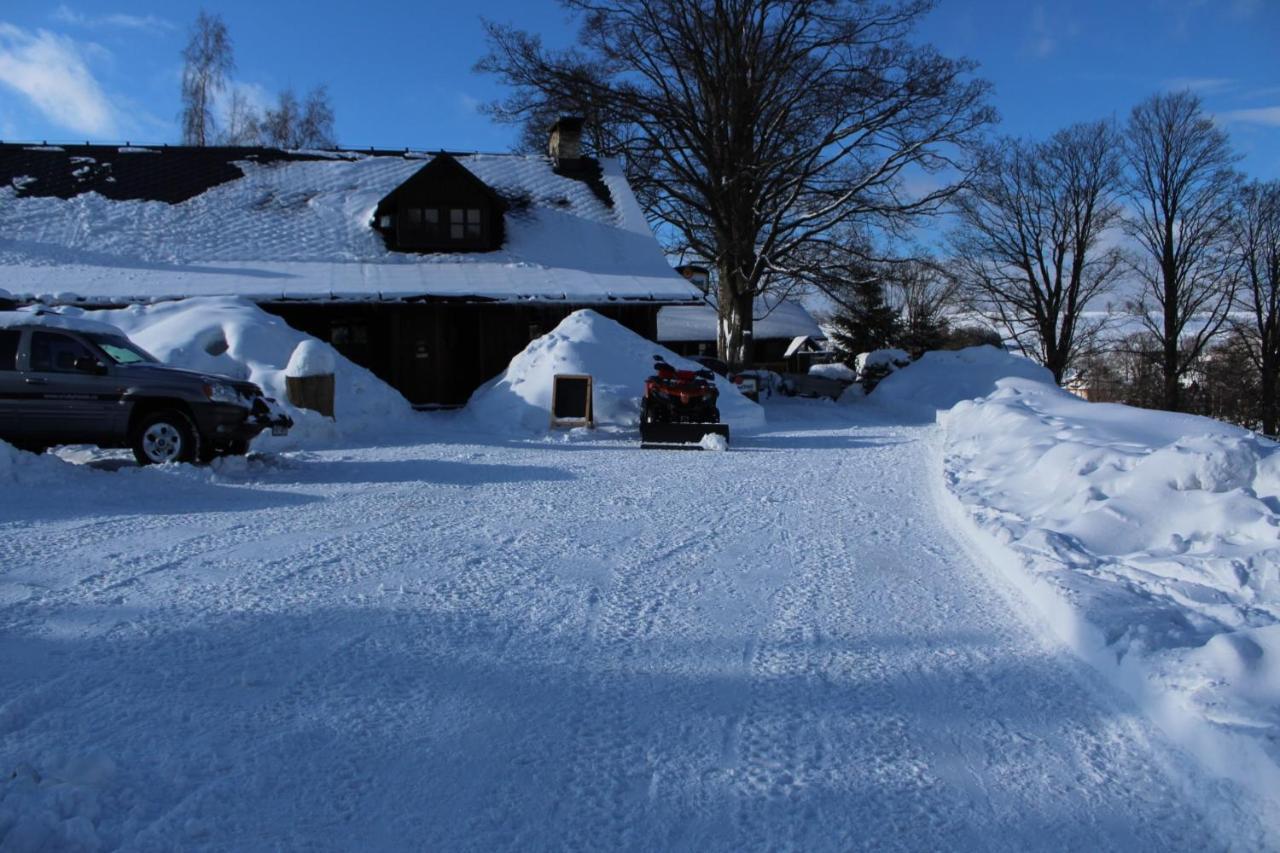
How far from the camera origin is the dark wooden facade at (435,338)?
73.5 feet

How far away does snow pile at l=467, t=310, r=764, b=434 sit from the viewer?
53.7ft

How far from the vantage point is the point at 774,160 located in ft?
93.5

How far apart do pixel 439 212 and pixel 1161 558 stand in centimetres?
2078

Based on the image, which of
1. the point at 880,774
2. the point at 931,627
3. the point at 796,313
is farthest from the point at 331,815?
the point at 796,313

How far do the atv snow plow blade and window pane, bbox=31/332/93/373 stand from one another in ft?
23.0

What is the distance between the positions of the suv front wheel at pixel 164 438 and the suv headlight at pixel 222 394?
0.36 meters

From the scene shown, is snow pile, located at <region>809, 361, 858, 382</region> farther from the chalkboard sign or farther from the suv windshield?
the suv windshield

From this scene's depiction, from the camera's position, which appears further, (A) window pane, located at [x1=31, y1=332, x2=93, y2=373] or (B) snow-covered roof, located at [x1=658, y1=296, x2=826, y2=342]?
(B) snow-covered roof, located at [x1=658, y1=296, x2=826, y2=342]

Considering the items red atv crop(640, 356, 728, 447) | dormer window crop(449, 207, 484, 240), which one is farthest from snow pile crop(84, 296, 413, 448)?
dormer window crop(449, 207, 484, 240)

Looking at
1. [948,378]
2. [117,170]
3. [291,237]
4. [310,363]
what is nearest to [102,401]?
[310,363]

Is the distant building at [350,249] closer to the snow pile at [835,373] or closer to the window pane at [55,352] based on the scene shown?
the snow pile at [835,373]

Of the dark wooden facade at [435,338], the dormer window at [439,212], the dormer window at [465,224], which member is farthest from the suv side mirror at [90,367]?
the dormer window at [465,224]

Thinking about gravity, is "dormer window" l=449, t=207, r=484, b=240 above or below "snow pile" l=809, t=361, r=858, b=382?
above

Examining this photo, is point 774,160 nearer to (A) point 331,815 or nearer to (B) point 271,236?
(B) point 271,236
